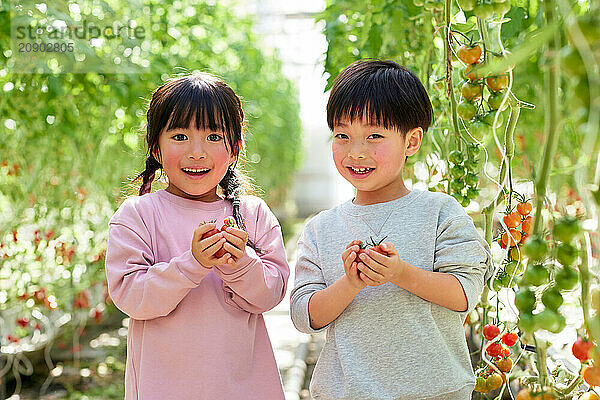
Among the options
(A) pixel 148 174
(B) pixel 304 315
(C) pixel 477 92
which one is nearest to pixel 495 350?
(B) pixel 304 315

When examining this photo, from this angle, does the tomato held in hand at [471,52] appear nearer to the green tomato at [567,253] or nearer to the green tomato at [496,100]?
the green tomato at [496,100]

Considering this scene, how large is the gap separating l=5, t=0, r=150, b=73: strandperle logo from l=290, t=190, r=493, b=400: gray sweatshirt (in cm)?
146

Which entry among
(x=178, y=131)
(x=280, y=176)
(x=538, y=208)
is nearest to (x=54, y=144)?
(x=178, y=131)

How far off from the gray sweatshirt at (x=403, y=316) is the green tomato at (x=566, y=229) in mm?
634

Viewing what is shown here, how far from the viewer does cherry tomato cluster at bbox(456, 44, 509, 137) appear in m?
1.07

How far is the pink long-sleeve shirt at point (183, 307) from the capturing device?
134 cm

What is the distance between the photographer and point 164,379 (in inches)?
54.4

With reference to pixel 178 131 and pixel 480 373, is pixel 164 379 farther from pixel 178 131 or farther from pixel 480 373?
pixel 480 373

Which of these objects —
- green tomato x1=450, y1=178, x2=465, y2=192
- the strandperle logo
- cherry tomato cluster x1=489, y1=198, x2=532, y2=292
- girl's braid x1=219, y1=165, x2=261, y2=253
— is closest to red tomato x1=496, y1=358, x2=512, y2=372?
Answer: cherry tomato cluster x1=489, y1=198, x2=532, y2=292

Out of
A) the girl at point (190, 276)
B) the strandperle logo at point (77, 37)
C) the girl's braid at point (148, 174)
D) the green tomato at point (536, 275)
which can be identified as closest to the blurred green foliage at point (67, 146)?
the strandperle logo at point (77, 37)

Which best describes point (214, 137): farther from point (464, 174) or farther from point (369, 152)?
point (464, 174)

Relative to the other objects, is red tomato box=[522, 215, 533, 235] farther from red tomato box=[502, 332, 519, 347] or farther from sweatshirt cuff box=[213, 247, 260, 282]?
sweatshirt cuff box=[213, 247, 260, 282]

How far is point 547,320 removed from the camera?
2.16ft

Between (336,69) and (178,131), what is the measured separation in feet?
2.81
